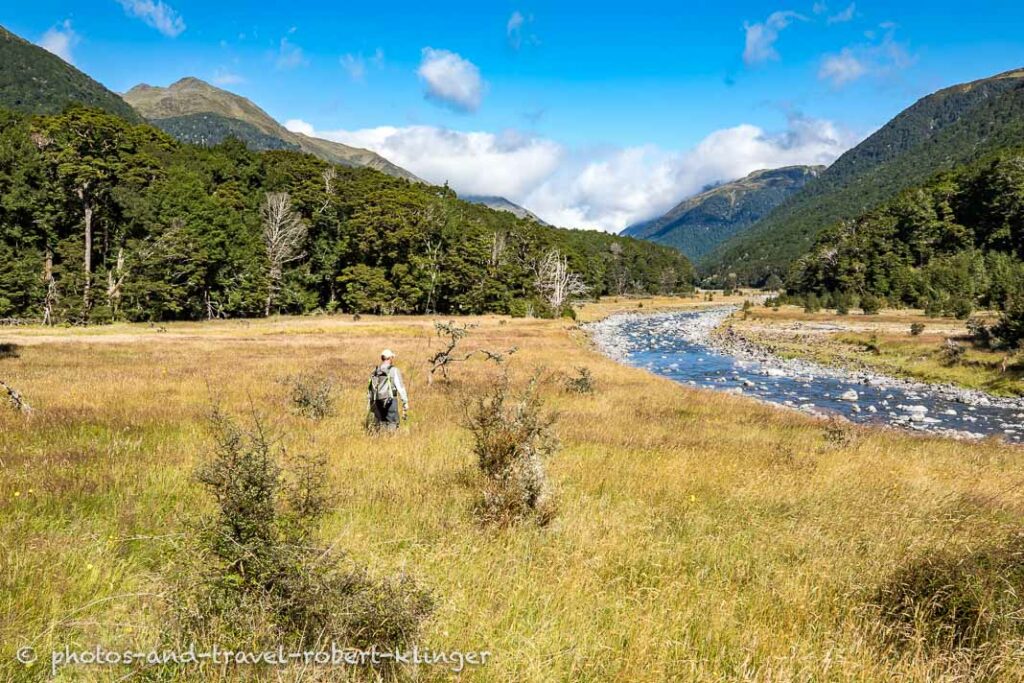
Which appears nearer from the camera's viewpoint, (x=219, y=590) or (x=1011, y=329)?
(x=219, y=590)

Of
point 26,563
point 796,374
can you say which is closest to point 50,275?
point 26,563

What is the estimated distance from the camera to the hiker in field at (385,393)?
32.6 ft

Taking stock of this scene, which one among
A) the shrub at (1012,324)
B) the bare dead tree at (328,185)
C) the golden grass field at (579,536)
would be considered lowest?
the golden grass field at (579,536)

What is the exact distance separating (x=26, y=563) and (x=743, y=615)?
17.7ft

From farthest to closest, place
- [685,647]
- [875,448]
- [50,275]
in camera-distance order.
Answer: [50,275] < [875,448] < [685,647]

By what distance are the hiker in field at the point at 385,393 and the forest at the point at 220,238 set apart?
149 ft

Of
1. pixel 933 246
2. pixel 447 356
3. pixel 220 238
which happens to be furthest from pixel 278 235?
pixel 933 246

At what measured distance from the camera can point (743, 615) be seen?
13.4 ft

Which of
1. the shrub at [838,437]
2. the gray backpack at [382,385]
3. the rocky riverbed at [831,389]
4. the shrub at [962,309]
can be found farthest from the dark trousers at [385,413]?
the shrub at [962,309]

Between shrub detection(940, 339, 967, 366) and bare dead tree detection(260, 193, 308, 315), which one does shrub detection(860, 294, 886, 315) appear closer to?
shrub detection(940, 339, 967, 366)

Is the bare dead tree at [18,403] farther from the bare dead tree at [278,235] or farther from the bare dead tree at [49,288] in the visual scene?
the bare dead tree at [278,235]

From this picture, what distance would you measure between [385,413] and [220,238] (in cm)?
4938

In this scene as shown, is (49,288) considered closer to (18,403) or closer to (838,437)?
(18,403)

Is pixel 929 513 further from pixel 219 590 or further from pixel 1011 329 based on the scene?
pixel 1011 329
